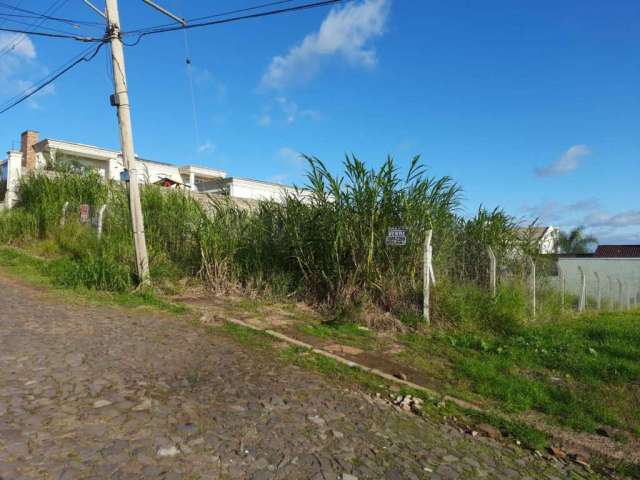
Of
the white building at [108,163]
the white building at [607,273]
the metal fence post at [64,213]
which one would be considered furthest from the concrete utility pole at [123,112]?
the white building at [108,163]

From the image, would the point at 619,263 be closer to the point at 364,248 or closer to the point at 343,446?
the point at 364,248

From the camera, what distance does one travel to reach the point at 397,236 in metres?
8.34

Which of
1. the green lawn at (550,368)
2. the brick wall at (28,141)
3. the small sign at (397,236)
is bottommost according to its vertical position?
the green lawn at (550,368)

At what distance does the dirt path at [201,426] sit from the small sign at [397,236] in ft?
11.3

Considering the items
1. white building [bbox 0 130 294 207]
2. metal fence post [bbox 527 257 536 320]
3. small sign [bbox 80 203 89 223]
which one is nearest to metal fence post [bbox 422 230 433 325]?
metal fence post [bbox 527 257 536 320]

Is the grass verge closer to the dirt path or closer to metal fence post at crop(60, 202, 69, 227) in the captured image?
metal fence post at crop(60, 202, 69, 227)

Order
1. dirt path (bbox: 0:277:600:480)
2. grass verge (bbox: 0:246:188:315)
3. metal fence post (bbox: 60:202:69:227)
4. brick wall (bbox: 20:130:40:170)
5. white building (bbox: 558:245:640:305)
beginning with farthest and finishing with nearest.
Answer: brick wall (bbox: 20:130:40:170) < white building (bbox: 558:245:640:305) < metal fence post (bbox: 60:202:69:227) < grass verge (bbox: 0:246:188:315) < dirt path (bbox: 0:277:600:480)

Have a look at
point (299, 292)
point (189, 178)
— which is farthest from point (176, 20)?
point (189, 178)

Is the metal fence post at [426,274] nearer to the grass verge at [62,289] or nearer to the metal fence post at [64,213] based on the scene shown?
the grass verge at [62,289]

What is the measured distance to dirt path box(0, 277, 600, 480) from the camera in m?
3.18

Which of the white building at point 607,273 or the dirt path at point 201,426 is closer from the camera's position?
the dirt path at point 201,426

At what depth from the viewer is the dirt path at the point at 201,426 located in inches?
125

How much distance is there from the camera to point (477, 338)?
757 centimetres

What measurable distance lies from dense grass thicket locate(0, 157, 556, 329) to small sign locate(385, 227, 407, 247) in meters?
0.39
